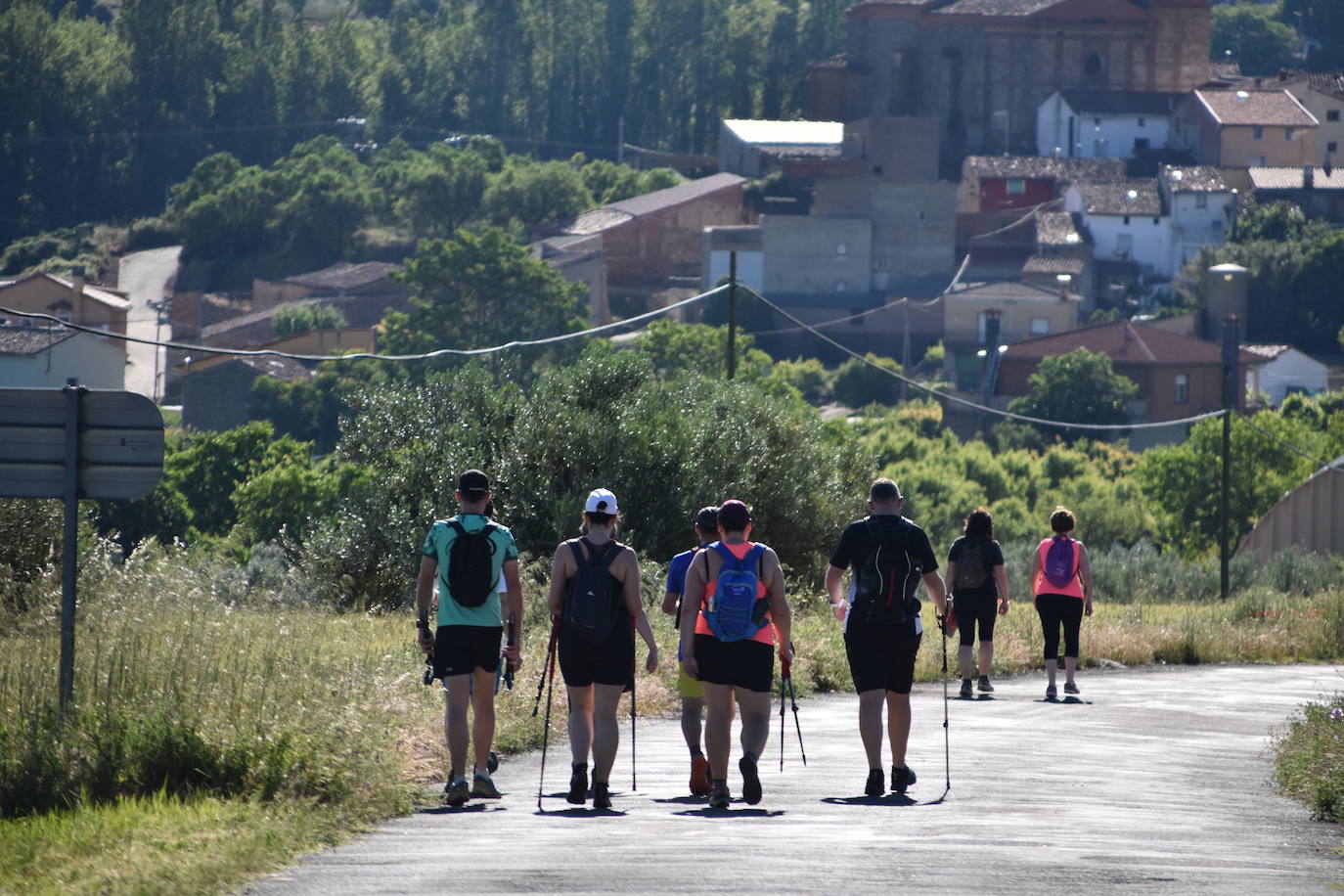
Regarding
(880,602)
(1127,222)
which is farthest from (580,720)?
(1127,222)

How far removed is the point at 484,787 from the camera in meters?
9.68

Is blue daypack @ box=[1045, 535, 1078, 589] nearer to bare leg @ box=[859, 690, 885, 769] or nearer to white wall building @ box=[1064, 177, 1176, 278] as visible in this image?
bare leg @ box=[859, 690, 885, 769]

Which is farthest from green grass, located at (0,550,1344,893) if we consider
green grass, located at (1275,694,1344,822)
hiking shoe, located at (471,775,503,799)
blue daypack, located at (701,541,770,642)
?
green grass, located at (1275,694,1344,822)

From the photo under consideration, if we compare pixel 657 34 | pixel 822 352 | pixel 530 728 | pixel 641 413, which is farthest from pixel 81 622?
pixel 657 34

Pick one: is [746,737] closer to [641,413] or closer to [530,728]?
[530,728]

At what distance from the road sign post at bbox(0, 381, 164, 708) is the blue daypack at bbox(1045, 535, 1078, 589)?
25.6ft

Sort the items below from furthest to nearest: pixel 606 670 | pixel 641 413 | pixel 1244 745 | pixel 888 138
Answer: pixel 888 138, pixel 641 413, pixel 1244 745, pixel 606 670

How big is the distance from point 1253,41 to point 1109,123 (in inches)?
1720

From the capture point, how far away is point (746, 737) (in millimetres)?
9453

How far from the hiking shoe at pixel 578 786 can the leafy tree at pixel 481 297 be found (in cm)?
8965

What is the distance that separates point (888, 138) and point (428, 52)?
2302 inches

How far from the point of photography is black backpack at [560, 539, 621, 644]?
9.34 metres

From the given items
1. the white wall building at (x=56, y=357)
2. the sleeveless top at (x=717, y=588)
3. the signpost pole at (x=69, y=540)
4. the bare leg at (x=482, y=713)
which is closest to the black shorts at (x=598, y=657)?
the sleeveless top at (x=717, y=588)

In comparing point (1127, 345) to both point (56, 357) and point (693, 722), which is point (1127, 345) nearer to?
point (56, 357)
